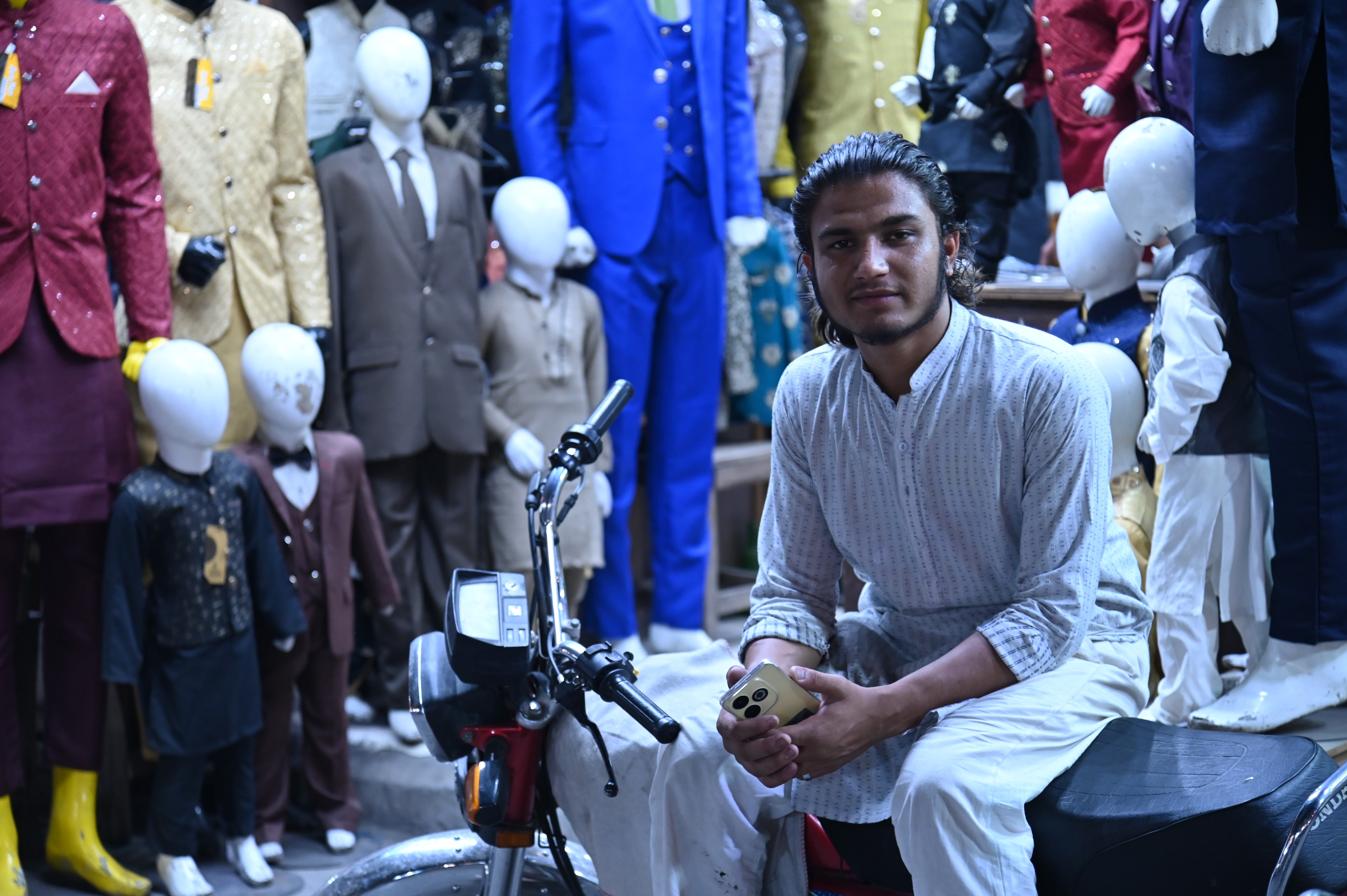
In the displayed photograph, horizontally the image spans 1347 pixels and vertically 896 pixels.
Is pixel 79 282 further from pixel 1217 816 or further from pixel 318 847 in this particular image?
pixel 1217 816

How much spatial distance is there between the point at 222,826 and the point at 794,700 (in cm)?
218

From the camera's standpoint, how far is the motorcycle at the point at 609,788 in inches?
52.7

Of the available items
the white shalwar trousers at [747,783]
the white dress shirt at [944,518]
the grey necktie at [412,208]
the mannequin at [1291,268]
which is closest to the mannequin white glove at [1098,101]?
the mannequin at [1291,268]

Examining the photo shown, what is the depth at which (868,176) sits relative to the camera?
5.64 ft

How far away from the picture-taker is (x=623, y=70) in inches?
162

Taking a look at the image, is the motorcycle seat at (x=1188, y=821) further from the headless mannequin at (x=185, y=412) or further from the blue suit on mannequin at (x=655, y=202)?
the blue suit on mannequin at (x=655, y=202)

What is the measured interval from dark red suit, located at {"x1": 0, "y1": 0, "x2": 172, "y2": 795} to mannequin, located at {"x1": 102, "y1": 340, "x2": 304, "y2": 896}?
13 cm

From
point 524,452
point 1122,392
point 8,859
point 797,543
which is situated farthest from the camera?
point 524,452

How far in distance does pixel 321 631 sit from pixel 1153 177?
225 cm

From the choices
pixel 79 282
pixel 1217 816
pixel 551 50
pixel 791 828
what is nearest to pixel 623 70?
pixel 551 50

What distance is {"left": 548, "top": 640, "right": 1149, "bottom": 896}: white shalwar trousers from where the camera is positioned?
58.4 inches

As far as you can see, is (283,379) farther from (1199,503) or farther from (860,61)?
(860,61)

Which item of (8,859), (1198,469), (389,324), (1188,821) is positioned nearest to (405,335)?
(389,324)

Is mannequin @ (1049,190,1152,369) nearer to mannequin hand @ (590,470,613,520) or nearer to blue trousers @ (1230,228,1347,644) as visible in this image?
blue trousers @ (1230,228,1347,644)
